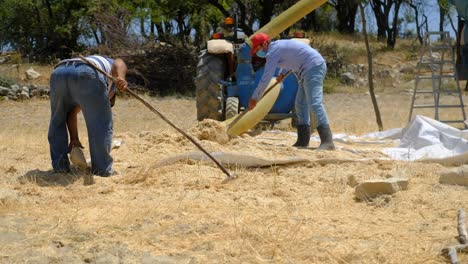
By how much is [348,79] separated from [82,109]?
15106 millimetres

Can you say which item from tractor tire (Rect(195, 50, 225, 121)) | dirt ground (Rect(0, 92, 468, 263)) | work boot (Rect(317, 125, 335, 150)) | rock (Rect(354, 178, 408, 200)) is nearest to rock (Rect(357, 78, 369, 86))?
tractor tire (Rect(195, 50, 225, 121))

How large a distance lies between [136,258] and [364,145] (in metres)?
4.80

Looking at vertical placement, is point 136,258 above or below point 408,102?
above

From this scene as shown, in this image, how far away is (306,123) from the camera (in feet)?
23.6

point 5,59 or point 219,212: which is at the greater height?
point 219,212

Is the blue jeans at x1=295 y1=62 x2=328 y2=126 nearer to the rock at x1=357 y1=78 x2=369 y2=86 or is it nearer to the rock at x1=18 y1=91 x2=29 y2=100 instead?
the rock at x1=18 y1=91 x2=29 y2=100

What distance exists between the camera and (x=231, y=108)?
337 inches

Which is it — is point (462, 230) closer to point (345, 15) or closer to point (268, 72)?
point (268, 72)

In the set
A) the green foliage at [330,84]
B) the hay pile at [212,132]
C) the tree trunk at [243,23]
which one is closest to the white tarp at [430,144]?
the hay pile at [212,132]

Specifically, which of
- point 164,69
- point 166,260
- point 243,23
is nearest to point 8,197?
point 166,260

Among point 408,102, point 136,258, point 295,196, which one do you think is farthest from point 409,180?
point 408,102

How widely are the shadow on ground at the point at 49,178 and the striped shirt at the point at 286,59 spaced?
219cm

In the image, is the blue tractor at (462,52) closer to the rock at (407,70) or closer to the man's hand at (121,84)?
the man's hand at (121,84)

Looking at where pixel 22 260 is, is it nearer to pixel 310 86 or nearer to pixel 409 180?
pixel 409 180
